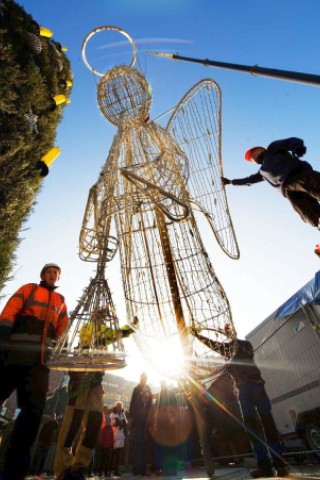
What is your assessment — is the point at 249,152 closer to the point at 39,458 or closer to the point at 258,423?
the point at 258,423

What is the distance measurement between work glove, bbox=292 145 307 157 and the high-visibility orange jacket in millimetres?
2592

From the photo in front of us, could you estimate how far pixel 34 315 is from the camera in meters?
2.26

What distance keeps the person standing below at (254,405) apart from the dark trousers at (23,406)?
136 cm

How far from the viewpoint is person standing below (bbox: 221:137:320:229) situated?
2275 millimetres

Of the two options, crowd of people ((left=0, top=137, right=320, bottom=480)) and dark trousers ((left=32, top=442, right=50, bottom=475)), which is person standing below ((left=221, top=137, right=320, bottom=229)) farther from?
dark trousers ((left=32, top=442, right=50, bottom=475))

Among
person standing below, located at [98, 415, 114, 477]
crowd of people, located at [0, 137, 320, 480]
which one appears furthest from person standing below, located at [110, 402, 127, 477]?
crowd of people, located at [0, 137, 320, 480]

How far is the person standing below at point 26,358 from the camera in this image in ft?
5.92

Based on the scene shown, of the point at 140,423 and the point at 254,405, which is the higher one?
the point at 140,423

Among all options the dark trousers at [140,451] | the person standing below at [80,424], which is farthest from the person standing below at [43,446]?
the person standing below at [80,424]

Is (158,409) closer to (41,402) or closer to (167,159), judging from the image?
(41,402)

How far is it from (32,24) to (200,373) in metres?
6.22

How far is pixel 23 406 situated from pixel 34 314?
0.67 meters

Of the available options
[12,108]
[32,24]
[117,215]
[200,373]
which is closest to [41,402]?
[200,373]

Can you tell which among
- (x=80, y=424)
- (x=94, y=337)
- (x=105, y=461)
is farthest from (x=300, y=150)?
(x=105, y=461)
